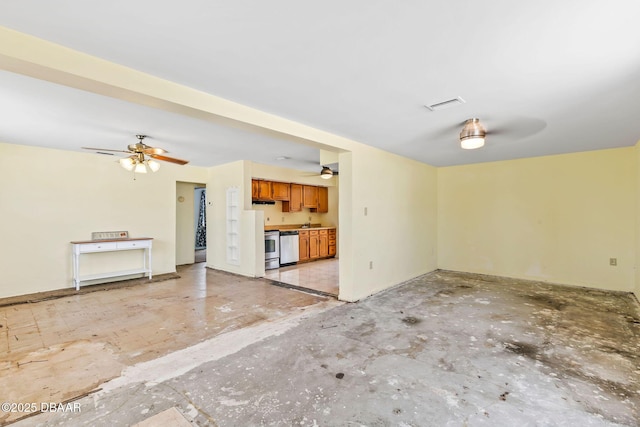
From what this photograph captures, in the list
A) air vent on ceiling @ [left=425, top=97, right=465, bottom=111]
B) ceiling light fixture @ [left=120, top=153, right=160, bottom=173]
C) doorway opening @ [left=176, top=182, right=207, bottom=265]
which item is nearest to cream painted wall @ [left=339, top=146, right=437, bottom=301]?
air vent on ceiling @ [left=425, top=97, right=465, bottom=111]

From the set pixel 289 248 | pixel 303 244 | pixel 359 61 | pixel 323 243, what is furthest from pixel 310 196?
pixel 359 61

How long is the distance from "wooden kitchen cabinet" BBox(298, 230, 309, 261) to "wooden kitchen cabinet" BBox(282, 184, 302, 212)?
0.79 meters

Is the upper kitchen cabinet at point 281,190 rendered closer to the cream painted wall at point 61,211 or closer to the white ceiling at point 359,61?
the cream painted wall at point 61,211

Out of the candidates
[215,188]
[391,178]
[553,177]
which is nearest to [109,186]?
[215,188]

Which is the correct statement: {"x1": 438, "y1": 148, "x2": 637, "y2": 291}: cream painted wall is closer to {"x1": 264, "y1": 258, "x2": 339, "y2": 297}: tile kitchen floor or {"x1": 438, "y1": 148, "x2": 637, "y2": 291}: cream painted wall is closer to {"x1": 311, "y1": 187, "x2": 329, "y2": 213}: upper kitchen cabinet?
{"x1": 264, "y1": 258, "x2": 339, "y2": 297}: tile kitchen floor

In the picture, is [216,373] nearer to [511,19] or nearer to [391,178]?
[511,19]

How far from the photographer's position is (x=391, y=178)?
5.20 meters

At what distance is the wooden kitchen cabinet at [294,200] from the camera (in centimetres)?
797

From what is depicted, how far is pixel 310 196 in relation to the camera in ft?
28.1

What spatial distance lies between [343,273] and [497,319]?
2.08 metres

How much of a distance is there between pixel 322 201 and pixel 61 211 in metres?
6.07

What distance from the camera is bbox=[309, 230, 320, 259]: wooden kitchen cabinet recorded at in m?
7.95

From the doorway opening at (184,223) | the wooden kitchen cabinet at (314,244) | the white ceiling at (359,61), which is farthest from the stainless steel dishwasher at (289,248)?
the white ceiling at (359,61)

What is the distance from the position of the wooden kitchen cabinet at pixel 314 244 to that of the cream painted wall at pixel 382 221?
3012mm
